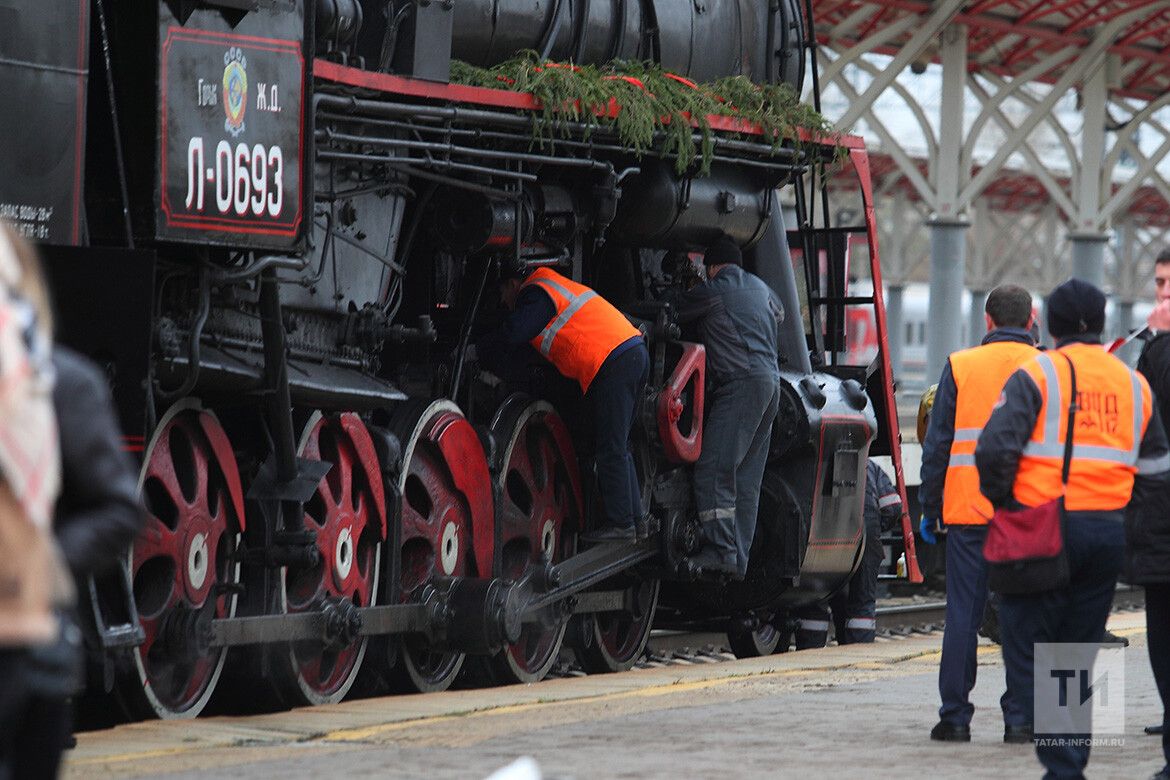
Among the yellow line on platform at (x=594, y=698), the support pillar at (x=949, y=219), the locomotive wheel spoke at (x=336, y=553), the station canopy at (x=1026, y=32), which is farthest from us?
the support pillar at (x=949, y=219)

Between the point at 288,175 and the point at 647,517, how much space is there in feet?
10.4

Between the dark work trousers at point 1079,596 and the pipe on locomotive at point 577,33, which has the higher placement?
the pipe on locomotive at point 577,33

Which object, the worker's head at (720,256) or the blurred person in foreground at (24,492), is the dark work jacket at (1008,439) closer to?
the blurred person in foreground at (24,492)

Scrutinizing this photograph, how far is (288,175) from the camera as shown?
7188mm

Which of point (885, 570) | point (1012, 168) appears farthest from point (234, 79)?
point (1012, 168)

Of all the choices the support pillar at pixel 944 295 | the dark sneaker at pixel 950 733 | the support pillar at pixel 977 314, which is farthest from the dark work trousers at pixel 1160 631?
the support pillar at pixel 977 314

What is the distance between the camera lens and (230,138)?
22.6 feet

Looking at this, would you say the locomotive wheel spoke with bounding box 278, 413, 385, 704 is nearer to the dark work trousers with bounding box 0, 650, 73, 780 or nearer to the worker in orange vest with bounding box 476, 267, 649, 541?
the worker in orange vest with bounding box 476, 267, 649, 541

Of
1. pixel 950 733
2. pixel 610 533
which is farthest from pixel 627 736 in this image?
pixel 610 533

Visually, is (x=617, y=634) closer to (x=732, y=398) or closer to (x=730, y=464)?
(x=730, y=464)

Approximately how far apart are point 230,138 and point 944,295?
19.9m

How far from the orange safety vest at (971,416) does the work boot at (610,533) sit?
2598mm

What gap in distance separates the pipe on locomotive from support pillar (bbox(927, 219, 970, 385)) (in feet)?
45.9

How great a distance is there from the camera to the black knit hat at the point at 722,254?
1005cm
